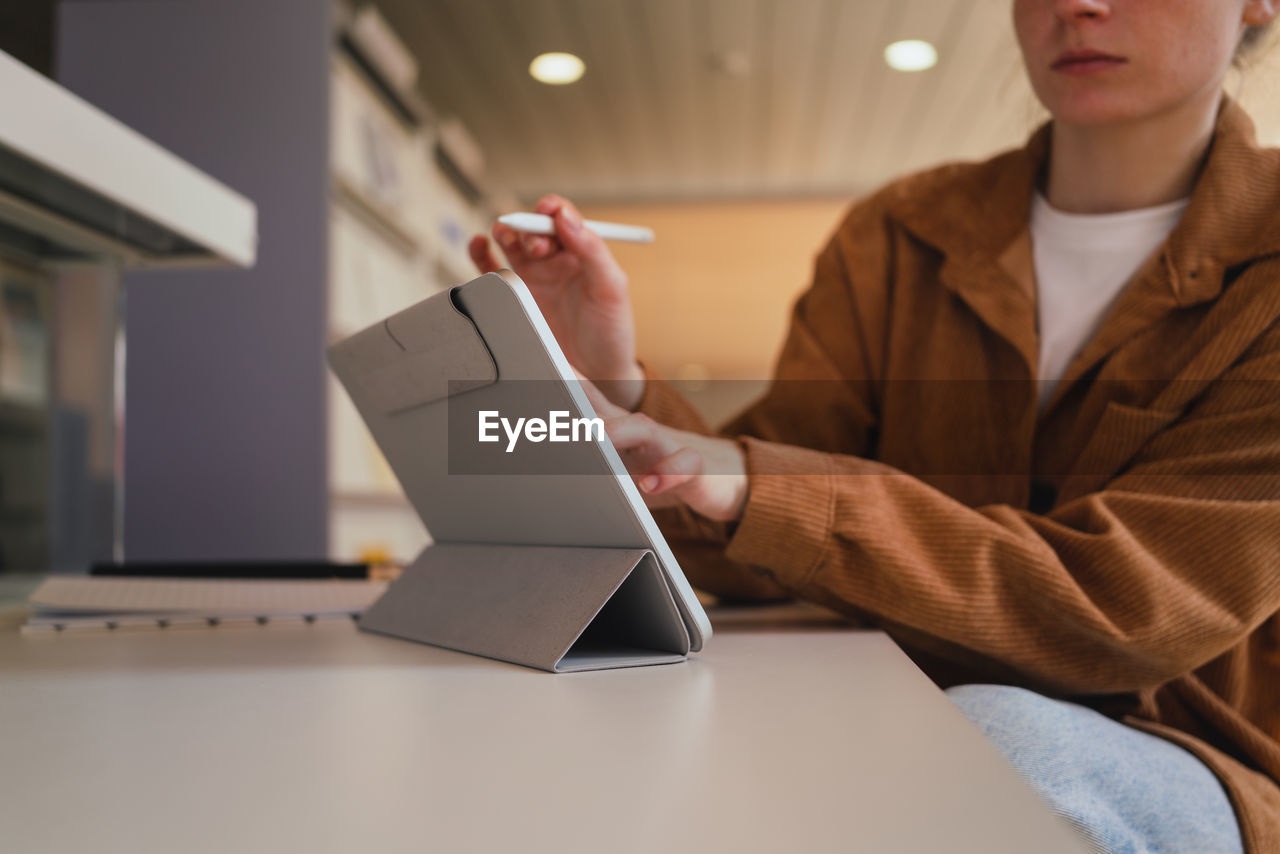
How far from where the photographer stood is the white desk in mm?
260

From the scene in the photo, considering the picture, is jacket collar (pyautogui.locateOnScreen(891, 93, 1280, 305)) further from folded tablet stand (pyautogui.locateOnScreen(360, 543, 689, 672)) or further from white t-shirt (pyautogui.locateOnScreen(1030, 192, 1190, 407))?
folded tablet stand (pyautogui.locateOnScreen(360, 543, 689, 672))

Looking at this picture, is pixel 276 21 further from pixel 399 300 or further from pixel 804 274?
pixel 804 274

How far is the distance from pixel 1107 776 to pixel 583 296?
461 millimetres

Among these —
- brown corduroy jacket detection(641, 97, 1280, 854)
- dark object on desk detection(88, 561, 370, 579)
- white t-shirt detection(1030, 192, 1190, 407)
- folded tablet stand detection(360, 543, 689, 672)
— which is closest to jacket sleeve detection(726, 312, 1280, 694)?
brown corduroy jacket detection(641, 97, 1280, 854)

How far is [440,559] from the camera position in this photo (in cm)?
70

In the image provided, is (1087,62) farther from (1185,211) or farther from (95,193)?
(95,193)

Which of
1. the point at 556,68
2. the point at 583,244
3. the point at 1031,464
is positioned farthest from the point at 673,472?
the point at 556,68

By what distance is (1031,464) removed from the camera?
35.2 inches

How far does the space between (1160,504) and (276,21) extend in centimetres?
185

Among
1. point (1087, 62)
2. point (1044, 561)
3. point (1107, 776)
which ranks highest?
point (1087, 62)

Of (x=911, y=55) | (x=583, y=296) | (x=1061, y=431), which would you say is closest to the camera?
(x=583, y=296)

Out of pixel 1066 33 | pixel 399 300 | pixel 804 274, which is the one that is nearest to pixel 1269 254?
pixel 1066 33
